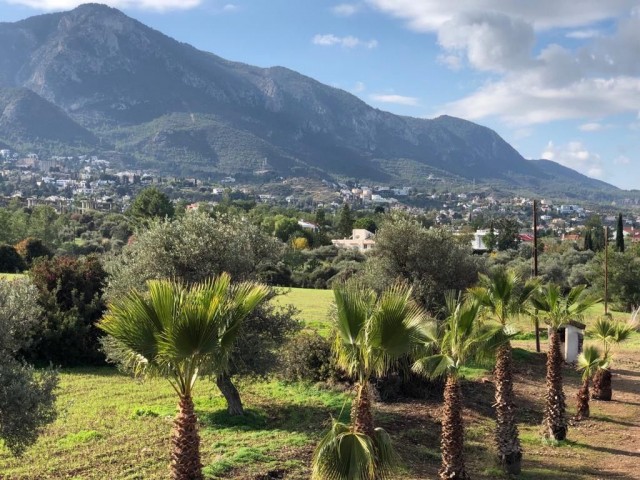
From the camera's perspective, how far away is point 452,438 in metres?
10.9

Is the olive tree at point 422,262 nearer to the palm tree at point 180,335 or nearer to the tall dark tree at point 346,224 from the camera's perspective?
the palm tree at point 180,335

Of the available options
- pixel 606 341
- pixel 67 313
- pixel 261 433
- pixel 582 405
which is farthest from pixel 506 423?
pixel 67 313

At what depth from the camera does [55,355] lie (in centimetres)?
2142

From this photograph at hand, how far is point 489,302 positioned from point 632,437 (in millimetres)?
6896

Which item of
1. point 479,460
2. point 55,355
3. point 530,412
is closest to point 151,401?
point 55,355

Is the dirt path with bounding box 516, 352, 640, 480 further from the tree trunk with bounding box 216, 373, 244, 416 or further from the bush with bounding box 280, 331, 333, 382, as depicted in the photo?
the tree trunk with bounding box 216, 373, 244, 416

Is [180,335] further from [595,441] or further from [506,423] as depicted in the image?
[595,441]

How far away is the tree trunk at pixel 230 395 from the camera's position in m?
14.7

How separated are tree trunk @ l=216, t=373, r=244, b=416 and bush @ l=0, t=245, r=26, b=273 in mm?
34335

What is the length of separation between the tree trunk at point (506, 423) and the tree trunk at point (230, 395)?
623 cm

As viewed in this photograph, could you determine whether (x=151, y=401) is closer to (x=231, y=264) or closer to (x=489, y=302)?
(x=231, y=264)

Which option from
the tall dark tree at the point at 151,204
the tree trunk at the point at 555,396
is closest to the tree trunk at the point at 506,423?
the tree trunk at the point at 555,396

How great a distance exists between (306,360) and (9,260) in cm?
3331

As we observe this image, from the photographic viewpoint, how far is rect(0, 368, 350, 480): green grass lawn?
11055 millimetres
